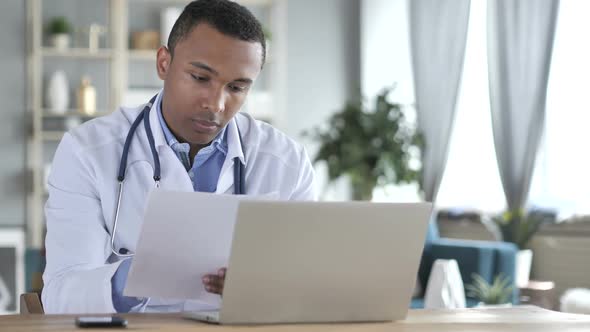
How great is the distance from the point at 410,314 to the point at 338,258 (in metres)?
0.31

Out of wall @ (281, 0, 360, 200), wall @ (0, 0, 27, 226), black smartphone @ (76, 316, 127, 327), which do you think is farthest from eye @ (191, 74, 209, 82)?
wall @ (281, 0, 360, 200)

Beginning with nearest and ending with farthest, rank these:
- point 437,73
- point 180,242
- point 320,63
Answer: point 180,242
point 437,73
point 320,63

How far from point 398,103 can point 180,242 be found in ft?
17.9

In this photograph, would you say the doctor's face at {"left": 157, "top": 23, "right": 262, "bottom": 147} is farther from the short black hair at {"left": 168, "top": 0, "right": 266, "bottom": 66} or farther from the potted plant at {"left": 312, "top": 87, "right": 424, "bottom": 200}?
the potted plant at {"left": 312, "top": 87, "right": 424, "bottom": 200}

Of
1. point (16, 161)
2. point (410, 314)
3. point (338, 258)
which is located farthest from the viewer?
point (16, 161)

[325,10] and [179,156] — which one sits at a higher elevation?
[325,10]

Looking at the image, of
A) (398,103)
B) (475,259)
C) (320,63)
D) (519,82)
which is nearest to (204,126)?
(475,259)

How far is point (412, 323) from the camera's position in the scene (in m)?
1.71

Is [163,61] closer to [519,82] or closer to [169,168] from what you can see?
[169,168]

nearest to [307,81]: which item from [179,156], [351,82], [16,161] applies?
[351,82]

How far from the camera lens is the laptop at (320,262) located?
1.54 metres

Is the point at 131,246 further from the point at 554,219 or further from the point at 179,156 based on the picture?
the point at 554,219

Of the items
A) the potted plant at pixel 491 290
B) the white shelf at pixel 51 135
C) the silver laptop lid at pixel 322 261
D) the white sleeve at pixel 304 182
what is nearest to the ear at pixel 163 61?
the white sleeve at pixel 304 182

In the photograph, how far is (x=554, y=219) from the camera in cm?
617
